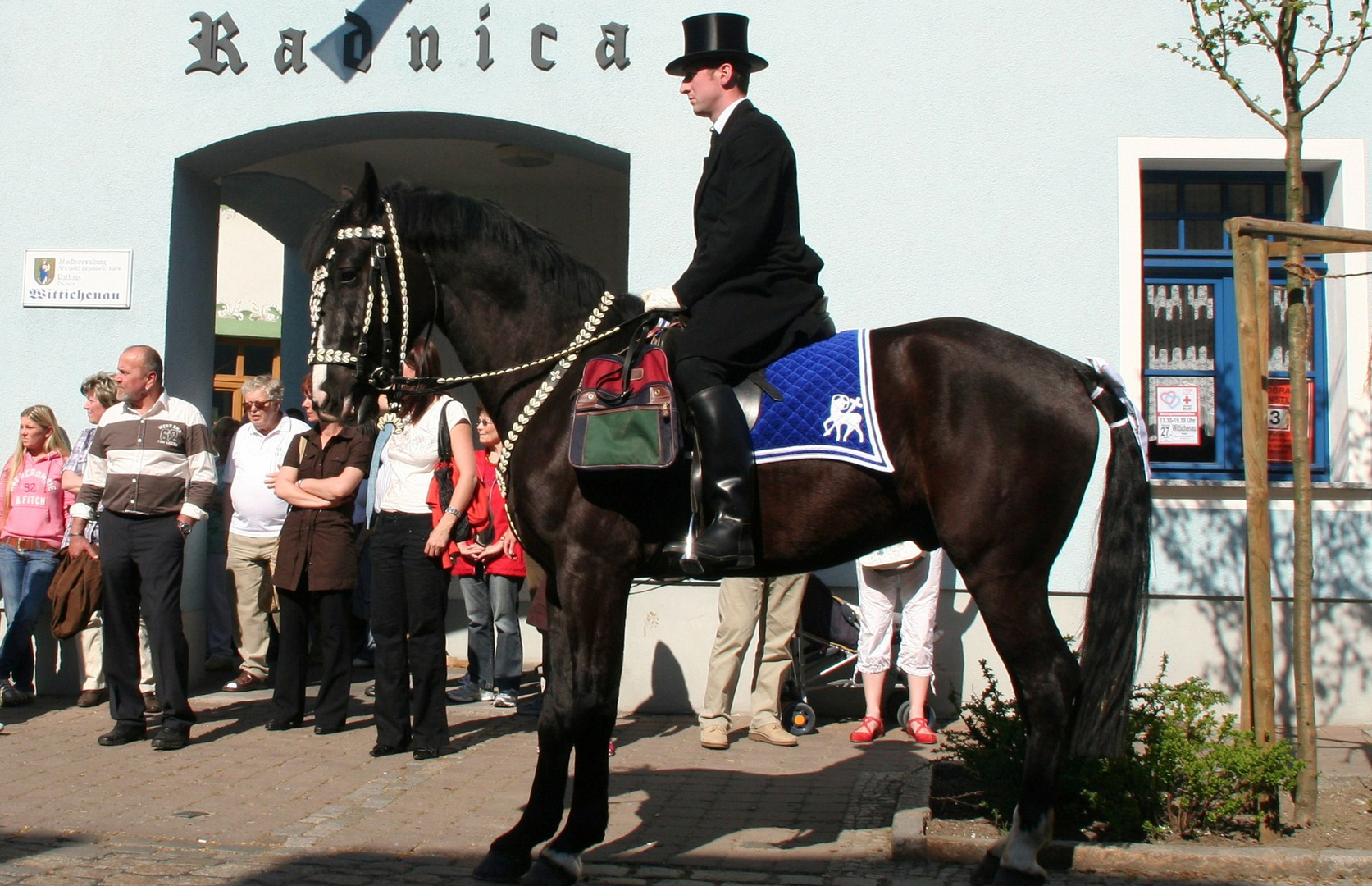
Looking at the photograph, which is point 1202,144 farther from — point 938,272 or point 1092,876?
point 1092,876

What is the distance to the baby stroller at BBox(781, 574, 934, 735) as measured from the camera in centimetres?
771

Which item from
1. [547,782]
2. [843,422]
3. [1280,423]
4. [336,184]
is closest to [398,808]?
[547,782]

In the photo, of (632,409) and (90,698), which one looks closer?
(632,409)

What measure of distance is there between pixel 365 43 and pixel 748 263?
4951mm

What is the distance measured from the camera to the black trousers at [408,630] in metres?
6.74

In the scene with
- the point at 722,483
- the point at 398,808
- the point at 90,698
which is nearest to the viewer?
the point at 722,483

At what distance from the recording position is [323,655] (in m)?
7.52

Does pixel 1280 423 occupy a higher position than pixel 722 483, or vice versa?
pixel 1280 423

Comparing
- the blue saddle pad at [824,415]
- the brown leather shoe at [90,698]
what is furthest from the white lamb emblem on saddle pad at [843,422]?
the brown leather shoe at [90,698]

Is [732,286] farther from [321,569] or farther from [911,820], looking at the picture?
[321,569]

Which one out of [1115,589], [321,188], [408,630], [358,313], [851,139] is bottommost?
[408,630]

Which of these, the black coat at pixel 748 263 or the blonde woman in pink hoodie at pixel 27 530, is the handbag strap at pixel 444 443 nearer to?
the black coat at pixel 748 263

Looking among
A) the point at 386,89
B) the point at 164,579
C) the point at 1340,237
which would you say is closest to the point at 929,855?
the point at 1340,237

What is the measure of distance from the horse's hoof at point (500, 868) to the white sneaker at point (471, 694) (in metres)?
4.19
